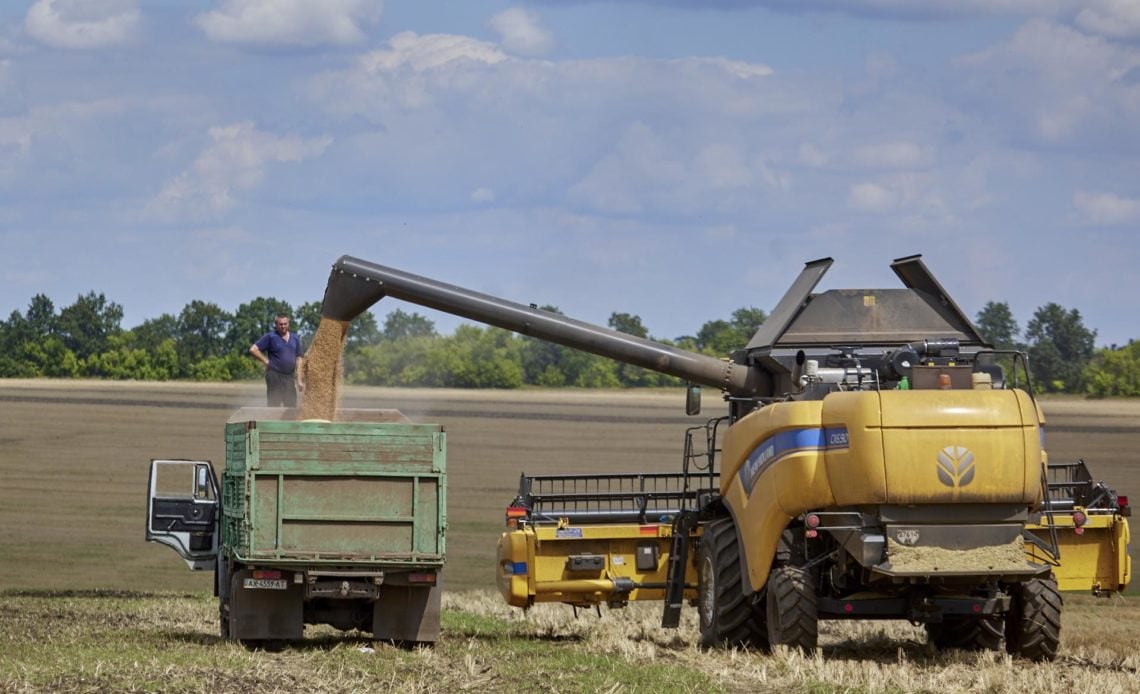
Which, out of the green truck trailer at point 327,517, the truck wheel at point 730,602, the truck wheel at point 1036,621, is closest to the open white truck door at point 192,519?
the green truck trailer at point 327,517

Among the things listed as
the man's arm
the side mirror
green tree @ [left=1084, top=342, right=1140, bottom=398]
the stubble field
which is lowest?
the stubble field

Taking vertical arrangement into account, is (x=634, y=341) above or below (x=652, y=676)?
above

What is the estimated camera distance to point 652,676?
496 inches

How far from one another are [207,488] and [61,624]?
2.08 meters

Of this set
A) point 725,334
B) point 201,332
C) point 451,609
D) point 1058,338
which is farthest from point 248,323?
point 451,609

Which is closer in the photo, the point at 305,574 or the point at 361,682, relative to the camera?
the point at 361,682

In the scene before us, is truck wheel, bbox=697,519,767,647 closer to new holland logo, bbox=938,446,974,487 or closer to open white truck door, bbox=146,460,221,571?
new holland logo, bbox=938,446,974,487

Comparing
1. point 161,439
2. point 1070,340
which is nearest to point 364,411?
point 161,439

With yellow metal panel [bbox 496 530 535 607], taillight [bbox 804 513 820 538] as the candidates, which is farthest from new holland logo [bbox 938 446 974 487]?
yellow metal panel [bbox 496 530 535 607]

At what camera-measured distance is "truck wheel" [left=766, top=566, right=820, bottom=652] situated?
14117mm

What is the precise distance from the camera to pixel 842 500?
13734 mm

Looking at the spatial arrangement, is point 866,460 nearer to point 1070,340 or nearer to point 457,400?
point 457,400

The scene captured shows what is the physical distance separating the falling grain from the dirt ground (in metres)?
10.2

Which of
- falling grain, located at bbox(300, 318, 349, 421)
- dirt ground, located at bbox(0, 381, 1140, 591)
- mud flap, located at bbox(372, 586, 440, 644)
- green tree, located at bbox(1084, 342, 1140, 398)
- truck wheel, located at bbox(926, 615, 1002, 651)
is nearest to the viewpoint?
truck wheel, located at bbox(926, 615, 1002, 651)
